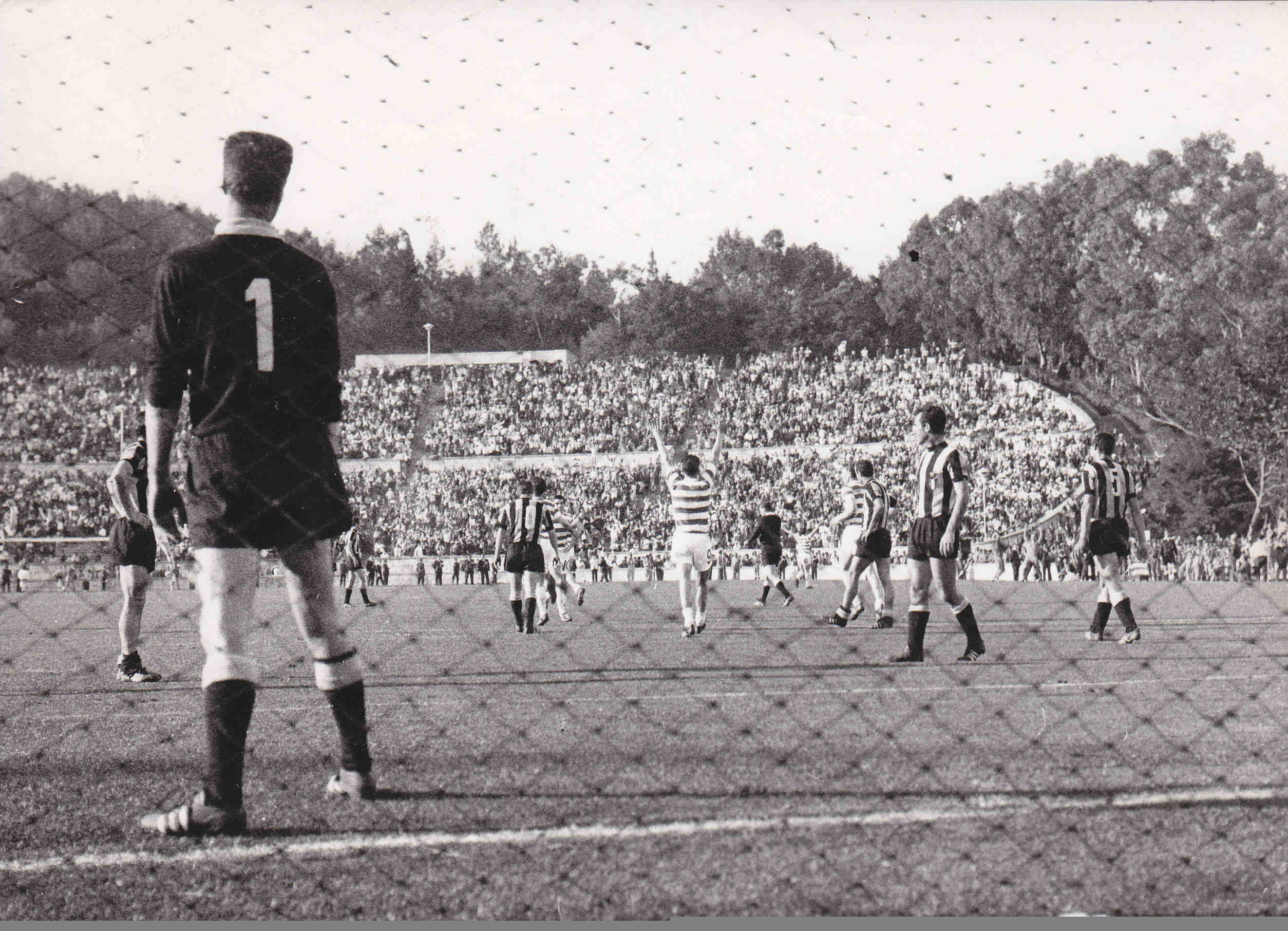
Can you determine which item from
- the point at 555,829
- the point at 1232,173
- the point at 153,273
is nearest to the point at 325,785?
the point at 555,829

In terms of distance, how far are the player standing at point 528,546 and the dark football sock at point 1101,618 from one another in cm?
599

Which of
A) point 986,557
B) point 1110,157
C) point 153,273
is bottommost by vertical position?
point 986,557

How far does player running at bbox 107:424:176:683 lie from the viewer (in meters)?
9.44

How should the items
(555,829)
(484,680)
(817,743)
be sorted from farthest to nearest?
(484,680), (817,743), (555,829)

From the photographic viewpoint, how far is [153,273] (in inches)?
182

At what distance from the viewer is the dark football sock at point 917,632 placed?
31.7ft

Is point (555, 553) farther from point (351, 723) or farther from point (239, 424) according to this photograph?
point (239, 424)

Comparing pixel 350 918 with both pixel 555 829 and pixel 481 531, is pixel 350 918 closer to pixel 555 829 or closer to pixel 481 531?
pixel 555 829

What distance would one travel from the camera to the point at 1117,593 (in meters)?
11.9

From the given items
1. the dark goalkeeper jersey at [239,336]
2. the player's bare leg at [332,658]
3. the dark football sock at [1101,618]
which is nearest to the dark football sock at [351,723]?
the player's bare leg at [332,658]

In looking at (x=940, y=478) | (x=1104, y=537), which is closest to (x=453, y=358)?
(x=940, y=478)

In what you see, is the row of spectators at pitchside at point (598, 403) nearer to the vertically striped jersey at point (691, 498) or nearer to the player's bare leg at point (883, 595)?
the vertically striped jersey at point (691, 498)

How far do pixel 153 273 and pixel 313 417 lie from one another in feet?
2.88

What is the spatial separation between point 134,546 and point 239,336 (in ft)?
20.3
